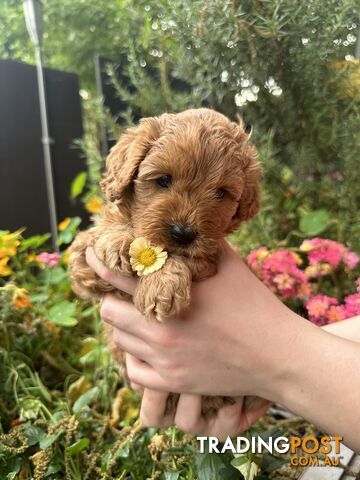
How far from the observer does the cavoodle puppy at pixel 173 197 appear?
1.13 metres

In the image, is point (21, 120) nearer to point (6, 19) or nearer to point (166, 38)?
point (6, 19)

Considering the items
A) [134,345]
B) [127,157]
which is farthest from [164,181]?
[134,345]

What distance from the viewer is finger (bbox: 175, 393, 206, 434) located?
1.33 metres

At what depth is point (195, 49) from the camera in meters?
1.92

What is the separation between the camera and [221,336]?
1.21m

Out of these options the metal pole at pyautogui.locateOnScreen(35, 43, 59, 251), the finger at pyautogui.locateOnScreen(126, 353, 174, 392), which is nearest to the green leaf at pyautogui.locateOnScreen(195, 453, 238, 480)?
the finger at pyautogui.locateOnScreen(126, 353, 174, 392)

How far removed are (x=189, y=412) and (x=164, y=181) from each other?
0.76 m

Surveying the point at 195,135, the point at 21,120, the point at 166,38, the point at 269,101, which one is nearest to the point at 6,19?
the point at 21,120

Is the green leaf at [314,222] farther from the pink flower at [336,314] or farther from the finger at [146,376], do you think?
the finger at [146,376]

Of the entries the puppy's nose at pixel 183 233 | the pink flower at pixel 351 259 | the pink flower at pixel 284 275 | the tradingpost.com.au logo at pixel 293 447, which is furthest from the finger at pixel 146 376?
the pink flower at pixel 351 259

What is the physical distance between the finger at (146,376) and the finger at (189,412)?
0.07 meters

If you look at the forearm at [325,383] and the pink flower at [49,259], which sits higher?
the forearm at [325,383]

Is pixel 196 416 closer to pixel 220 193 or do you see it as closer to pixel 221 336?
pixel 221 336

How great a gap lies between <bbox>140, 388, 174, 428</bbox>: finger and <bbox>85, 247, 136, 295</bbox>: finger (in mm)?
377
